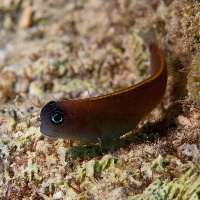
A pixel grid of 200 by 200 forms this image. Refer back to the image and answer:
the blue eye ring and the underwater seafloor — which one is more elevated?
the blue eye ring

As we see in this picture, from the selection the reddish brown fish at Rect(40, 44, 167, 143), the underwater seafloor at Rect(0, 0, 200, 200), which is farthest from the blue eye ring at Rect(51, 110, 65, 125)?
the underwater seafloor at Rect(0, 0, 200, 200)

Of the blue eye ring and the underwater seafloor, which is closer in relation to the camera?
the underwater seafloor

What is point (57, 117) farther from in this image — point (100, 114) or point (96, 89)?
point (96, 89)

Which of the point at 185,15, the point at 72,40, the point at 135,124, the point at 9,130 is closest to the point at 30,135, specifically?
the point at 9,130

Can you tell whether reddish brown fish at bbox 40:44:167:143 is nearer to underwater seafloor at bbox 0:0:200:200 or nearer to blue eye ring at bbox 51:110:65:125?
blue eye ring at bbox 51:110:65:125

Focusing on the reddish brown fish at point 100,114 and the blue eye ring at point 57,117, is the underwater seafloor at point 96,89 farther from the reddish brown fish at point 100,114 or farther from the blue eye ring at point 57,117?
the blue eye ring at point 57,117

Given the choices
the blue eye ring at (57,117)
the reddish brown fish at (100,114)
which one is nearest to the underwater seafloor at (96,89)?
the reddish brown fish at (100,114)
